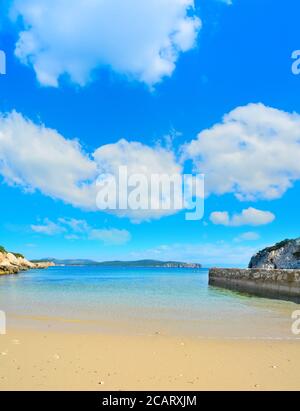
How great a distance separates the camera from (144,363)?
793 centimetres

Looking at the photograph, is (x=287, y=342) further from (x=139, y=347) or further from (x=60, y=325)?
(x=60, y=325)

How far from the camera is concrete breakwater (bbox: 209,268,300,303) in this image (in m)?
27.9

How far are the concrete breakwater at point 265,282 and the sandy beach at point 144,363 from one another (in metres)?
18.7

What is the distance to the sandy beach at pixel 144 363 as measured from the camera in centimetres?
645

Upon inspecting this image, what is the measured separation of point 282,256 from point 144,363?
6439 centimetres

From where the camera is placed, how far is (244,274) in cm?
3894

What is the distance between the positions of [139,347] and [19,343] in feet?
11.7

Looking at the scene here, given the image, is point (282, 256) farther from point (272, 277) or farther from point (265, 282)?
point (272, 277)

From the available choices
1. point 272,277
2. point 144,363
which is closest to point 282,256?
point 272,277

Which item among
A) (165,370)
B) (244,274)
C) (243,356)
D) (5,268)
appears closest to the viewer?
(165,370)
